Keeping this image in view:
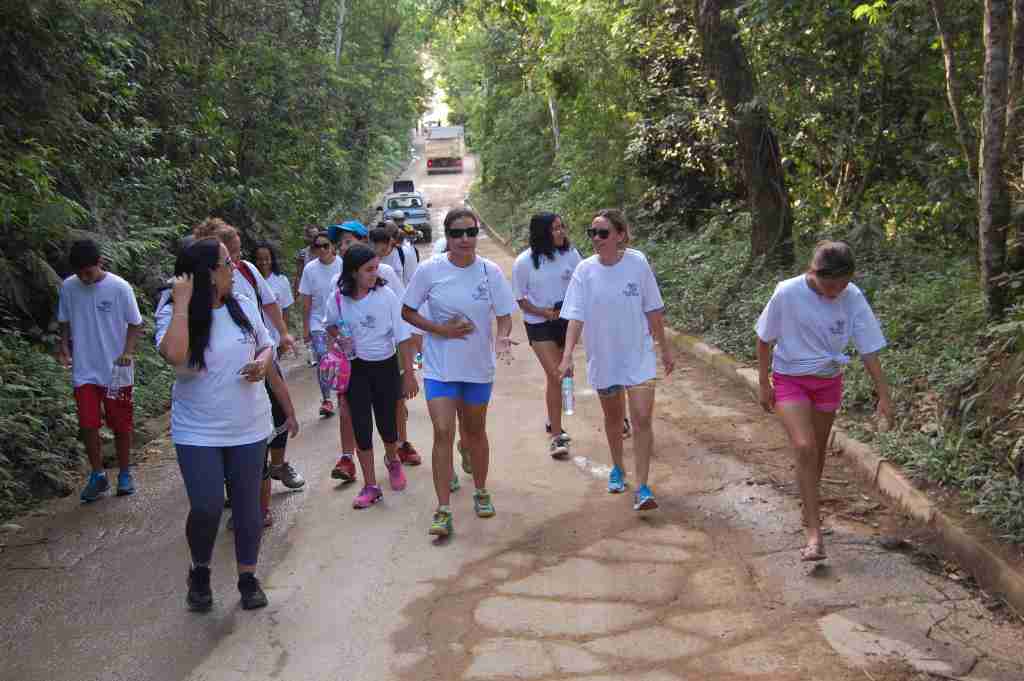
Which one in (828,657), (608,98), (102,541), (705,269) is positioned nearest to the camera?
(828,657)

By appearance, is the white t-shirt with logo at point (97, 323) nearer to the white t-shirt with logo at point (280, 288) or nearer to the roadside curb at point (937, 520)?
the white t-shirt with logo at point (280, 288)

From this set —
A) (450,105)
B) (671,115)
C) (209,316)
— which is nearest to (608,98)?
(671,115)

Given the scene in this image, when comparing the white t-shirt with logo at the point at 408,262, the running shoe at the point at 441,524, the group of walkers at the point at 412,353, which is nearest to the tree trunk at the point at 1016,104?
the group of walkers at the point at 412,353

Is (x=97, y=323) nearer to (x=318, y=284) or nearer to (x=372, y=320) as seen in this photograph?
(x=372, y=320)

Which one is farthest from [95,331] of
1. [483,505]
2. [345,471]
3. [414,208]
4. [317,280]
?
[414,208]

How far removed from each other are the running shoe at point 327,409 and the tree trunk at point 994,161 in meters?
6.14

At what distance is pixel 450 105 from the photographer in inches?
3637

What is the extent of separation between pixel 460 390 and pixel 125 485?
3025 millimetres

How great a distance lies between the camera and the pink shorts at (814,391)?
19.9 feet

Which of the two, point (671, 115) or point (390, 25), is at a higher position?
point (390, 25)

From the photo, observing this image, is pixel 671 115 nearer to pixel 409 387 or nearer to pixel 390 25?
pixel 409 387

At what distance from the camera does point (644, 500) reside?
6961 millimetres

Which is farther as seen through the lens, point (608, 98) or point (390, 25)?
point (390, 25)

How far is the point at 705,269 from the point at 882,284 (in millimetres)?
5005
